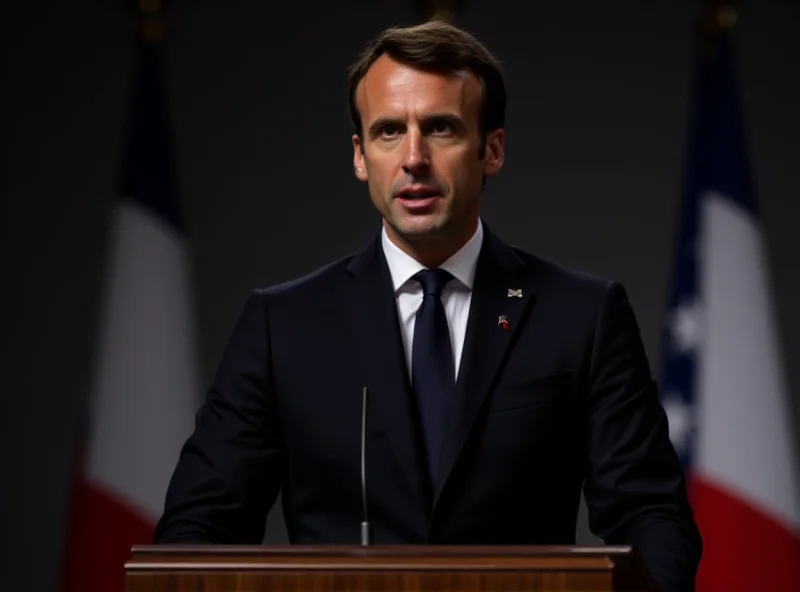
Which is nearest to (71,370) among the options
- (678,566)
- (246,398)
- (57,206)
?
(57,206)

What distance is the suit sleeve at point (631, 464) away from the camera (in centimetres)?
247

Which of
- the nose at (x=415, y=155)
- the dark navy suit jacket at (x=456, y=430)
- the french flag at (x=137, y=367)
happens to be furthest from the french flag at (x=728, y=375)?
the nose at (x=415, y=155)

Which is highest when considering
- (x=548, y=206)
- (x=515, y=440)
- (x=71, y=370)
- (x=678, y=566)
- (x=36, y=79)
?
(x=36, y=79)

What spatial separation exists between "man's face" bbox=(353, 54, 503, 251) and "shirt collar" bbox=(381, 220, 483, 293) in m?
0.07

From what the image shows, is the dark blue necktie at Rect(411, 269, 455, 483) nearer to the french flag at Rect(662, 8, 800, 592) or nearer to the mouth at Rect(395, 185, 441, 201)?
the mouth at Rect(395, 185, 441, 201)

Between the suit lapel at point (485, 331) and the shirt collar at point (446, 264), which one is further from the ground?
the shirt collar at point (446, 264)

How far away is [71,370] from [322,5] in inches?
67.5

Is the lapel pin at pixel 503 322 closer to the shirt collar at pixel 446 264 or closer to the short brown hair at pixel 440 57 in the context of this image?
the shirt collar at pixel 446 264

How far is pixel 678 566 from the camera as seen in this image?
236 centimetres

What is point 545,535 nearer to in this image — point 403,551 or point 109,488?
point 403,551

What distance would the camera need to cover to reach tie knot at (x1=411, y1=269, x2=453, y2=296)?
8.91 feet

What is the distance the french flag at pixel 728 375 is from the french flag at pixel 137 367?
1.67 meters

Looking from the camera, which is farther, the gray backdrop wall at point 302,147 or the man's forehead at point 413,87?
the gray backdrop wall at point 302,147

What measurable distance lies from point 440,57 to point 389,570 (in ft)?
3.71
